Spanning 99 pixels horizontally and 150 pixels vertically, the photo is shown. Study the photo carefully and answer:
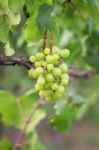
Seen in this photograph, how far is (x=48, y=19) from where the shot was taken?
1205 mm

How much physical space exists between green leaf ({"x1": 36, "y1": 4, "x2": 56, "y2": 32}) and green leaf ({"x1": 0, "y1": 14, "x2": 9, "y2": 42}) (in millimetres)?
75

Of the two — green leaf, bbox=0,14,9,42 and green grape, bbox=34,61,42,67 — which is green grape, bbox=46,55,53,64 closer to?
green grape, bbox=34,61,42,67

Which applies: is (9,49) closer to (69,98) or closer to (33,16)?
(33,16)

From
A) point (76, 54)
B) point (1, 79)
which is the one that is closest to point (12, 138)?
point (1, 79)

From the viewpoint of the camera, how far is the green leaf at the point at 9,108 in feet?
6.35

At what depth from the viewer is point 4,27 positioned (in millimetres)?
1230

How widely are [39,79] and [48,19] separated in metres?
0.15

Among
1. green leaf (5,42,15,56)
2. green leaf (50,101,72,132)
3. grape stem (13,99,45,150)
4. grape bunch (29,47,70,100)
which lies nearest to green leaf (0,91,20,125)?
grape stem (13,99,45,150)

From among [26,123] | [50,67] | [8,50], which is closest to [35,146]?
[26,123]

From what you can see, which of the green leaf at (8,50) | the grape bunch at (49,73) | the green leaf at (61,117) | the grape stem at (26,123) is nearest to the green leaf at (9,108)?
the grape stem at (26,123)

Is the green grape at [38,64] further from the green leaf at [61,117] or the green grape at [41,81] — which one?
the green leaf at [61,117]

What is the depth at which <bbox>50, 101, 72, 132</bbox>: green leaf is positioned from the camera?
1.93 meters

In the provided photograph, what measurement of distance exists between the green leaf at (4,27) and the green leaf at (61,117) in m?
0.73

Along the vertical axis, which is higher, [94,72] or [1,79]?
[1,79]
